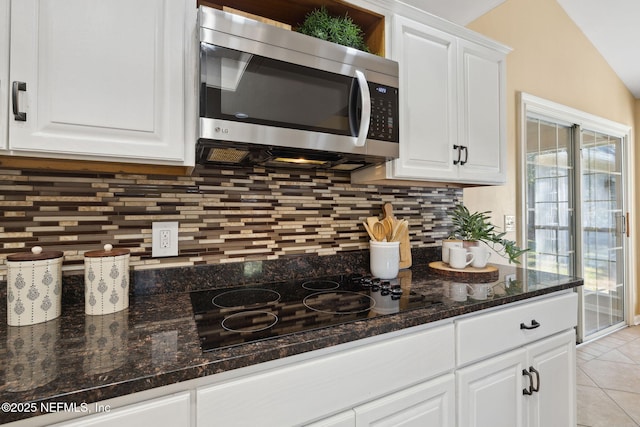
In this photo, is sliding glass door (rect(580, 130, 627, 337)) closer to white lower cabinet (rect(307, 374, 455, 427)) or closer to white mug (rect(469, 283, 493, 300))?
white mug (rect(469, 283, 493, 300))

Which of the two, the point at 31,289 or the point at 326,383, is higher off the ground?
the point at 31,289

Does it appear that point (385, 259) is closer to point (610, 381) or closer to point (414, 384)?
point (414, 384)

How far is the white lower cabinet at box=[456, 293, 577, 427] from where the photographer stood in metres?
1.10

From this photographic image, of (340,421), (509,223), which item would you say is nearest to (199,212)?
(340,421)

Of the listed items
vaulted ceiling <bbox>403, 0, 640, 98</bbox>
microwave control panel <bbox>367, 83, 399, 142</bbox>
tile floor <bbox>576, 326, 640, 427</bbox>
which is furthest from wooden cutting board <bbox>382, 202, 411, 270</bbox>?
vaulted ceiling <bbox>403, 0, 640, 98</bbox>

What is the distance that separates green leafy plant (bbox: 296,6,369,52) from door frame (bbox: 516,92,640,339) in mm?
1766

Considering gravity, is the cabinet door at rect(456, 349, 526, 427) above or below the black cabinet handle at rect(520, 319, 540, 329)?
below

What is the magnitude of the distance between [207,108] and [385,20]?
918mm

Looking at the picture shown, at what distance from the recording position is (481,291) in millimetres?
1270

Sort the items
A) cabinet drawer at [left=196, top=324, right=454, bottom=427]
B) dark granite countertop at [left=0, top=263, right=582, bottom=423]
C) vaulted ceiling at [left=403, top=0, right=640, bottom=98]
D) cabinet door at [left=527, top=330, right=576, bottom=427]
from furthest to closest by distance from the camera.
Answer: vaulted ceiling at [left=403, top=0, right=640, bottom=98] < cabinet door at [left=527, top=330, right=576, bottom=427] < cabinet drawer at [left=196, top=324, right=454, bottom=427] < dark granite countertop at [left=0, top=263, right=582, bottom=423]

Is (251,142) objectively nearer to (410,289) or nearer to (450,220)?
(410,289)

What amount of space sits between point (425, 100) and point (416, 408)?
49.1 inches

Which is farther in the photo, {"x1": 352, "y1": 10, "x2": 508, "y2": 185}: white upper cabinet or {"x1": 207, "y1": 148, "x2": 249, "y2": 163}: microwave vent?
Answer: {"x1": 352, "y1": 10, "x2": 508, "y2": 185}: white upper cabinet

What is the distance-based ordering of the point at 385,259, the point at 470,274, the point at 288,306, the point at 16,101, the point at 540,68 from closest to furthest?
the point at 16,101, the point at 288,306, the point at 385,259, the point at 470,274, the point at 540,68
